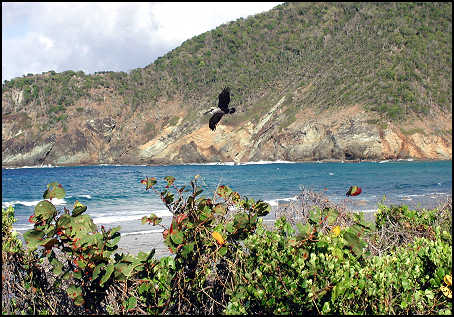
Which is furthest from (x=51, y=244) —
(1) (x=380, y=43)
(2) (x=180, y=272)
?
(1) (x=380, y=43)

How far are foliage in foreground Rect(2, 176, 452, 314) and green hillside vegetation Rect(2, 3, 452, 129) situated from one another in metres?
75.1

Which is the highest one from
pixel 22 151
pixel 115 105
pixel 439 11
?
pixel 439 11

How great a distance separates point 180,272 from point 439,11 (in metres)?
110

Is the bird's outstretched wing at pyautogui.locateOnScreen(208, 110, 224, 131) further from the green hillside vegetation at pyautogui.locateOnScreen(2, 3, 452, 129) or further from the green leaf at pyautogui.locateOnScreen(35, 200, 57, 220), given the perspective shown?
the green hillside vegetation at pyautogui.locateOnScreen(2, 3, 452, 129)

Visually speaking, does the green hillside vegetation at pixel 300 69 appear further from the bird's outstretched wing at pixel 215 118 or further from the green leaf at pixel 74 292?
the green leaf at pixel 74 292

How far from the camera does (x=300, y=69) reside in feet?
303

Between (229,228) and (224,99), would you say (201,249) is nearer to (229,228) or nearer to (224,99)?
(229,228)

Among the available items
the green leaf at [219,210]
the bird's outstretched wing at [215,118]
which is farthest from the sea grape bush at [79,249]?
the bird's outstretched wing at [215,118]

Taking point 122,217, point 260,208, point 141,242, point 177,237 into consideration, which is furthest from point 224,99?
point 122,217

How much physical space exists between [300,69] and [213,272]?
303ft

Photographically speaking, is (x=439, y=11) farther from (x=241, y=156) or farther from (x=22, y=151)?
(x=22, y=151)

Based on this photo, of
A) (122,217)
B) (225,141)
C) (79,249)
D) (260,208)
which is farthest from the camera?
(225,141)

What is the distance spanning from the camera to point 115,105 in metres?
104

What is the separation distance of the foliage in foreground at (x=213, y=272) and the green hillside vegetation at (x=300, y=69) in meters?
75.1
